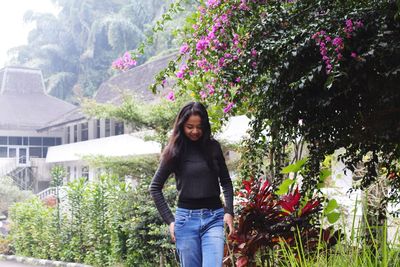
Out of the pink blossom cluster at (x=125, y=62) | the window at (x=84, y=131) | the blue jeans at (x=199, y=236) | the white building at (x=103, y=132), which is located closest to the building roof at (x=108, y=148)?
the white building at (x=103, y=132)

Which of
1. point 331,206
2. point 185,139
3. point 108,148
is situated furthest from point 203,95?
point 108,148

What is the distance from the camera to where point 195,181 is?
4.58 m

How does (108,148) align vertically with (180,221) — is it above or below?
above

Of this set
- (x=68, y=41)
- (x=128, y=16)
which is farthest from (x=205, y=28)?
(x=68, y=41)

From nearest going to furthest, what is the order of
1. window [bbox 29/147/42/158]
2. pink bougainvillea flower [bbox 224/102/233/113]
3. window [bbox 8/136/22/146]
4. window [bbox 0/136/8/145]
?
pink bougainvillea flower [bbox 224/102/233/113]
window [bbox 0/136/8/145]
window [bbox 8/136/22/146]
window [bbox 29/147/42/158]

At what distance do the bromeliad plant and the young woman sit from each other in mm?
1270

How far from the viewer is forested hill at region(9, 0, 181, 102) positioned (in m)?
56.8

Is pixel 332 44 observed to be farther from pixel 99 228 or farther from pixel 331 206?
pixel 99 228

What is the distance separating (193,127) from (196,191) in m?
0.41

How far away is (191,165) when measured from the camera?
463 centimetres

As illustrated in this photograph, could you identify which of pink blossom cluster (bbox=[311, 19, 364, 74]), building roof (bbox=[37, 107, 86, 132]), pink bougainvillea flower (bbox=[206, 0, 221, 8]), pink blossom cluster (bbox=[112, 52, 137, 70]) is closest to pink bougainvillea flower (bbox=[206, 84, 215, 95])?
pink bougainvillea flower (bbox=[206, 0, 221, 8])

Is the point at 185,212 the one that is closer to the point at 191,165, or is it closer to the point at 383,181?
the point at 191,165

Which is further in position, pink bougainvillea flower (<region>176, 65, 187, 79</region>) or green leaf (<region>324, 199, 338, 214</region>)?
pink bougainvillea flower (<region>176, 65, 187, 79</region>)

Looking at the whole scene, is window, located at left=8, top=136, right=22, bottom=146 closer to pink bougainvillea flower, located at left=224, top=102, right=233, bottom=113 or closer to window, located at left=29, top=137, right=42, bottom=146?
window, located at left=29, top=137, right=42, bottom=146
